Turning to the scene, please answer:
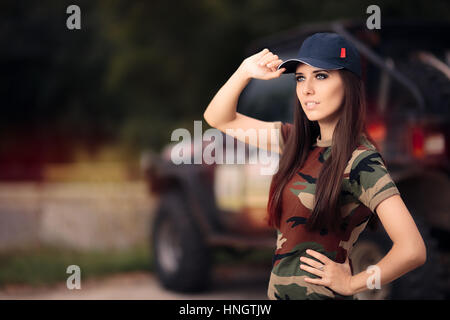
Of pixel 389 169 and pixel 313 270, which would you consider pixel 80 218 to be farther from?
pixel 313 270

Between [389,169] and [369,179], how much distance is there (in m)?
2.26

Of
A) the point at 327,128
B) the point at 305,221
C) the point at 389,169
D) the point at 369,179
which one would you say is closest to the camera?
the point at 369,179

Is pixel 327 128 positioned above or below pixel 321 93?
below

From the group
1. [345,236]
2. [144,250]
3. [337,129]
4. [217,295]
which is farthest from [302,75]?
[144,250]

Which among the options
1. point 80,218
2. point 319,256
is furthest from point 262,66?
point 80,218

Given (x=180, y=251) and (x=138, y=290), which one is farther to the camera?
(x=138, y=290)

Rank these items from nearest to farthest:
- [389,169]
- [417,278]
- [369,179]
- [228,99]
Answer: [369,179], [228,99], [417,278], [389,169]

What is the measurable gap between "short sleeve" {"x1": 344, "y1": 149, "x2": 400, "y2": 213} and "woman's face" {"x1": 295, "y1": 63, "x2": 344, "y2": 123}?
0.64ft

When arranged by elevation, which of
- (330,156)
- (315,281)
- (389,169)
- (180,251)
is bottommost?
(180,251)

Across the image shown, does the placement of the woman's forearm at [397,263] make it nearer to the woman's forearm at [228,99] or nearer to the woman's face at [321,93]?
the woman's face at [321,93]

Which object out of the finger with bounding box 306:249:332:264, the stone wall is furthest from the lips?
the stone wall

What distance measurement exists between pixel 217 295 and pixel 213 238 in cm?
87

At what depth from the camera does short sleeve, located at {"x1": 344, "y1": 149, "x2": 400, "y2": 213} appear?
206 cm

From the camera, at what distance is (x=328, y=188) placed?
7.06 ft
